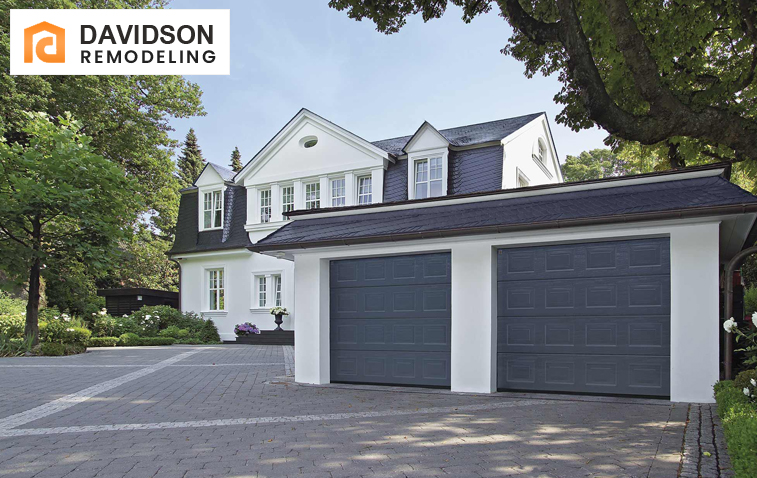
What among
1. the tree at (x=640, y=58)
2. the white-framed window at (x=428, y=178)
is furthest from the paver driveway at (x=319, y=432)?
→ the white-framed window at (x=428, y=178)

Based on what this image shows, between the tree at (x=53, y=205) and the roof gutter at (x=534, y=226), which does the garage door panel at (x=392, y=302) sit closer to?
the roof gutter at (x=534, y=226)

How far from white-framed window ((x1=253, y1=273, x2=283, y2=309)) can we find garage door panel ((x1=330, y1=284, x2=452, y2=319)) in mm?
12597

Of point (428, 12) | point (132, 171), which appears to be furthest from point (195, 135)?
point (428, 12)

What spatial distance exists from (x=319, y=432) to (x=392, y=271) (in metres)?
4.61

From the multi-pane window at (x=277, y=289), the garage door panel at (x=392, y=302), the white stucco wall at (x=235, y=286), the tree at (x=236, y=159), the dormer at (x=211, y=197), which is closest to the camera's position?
the garage door panel at (x=392, y=302)

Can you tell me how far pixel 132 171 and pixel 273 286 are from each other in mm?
10721

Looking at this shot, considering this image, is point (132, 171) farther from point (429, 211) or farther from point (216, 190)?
point (429, 211)

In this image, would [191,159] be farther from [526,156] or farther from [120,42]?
[526,156]

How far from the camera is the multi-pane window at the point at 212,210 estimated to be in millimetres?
25859

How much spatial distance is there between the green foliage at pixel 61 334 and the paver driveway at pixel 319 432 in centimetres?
769

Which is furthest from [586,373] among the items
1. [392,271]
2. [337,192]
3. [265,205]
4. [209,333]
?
[209,333]

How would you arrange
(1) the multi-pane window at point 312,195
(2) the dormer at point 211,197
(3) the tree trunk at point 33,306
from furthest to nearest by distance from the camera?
(2) the dormer at point 211,197 < (1) the multi-pane window at point 312,195 < (3) the tree trunk at point 33,306

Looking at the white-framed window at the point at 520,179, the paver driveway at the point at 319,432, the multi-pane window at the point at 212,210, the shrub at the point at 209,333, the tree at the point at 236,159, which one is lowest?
the shrub at the point at 209,333

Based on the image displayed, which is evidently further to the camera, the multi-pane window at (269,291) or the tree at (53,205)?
the multi-pane window at (269,291)
